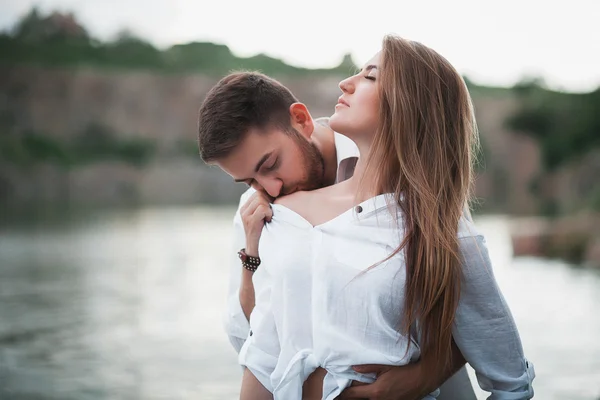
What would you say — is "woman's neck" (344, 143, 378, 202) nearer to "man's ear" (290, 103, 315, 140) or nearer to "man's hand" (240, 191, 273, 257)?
"man's hand" (240, 191, 273, 257)

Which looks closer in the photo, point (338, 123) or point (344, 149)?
point (338, 123)

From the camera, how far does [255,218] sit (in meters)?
1.39

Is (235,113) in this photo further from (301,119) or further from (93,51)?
(93,51)

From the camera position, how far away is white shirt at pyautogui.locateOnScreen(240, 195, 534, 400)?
4.02 ft

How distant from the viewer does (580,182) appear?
70.2 ft

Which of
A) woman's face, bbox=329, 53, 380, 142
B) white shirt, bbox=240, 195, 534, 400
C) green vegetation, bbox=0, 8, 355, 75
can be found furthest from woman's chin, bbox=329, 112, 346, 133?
green vegetation, bbox=0, 8, 355, 75

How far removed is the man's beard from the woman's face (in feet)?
0.70

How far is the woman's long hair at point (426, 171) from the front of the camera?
4.01 ft

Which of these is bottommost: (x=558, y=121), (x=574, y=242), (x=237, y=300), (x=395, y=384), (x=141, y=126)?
(x=574, y=242)

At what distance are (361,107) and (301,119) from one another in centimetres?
29

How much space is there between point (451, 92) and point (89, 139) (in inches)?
1563

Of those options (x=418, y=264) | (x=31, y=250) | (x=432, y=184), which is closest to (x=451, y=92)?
(x=432, y=184)

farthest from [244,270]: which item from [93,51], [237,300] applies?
[93,51]

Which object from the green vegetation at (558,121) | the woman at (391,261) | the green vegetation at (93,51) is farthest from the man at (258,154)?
the green vegetation at (93,51)
